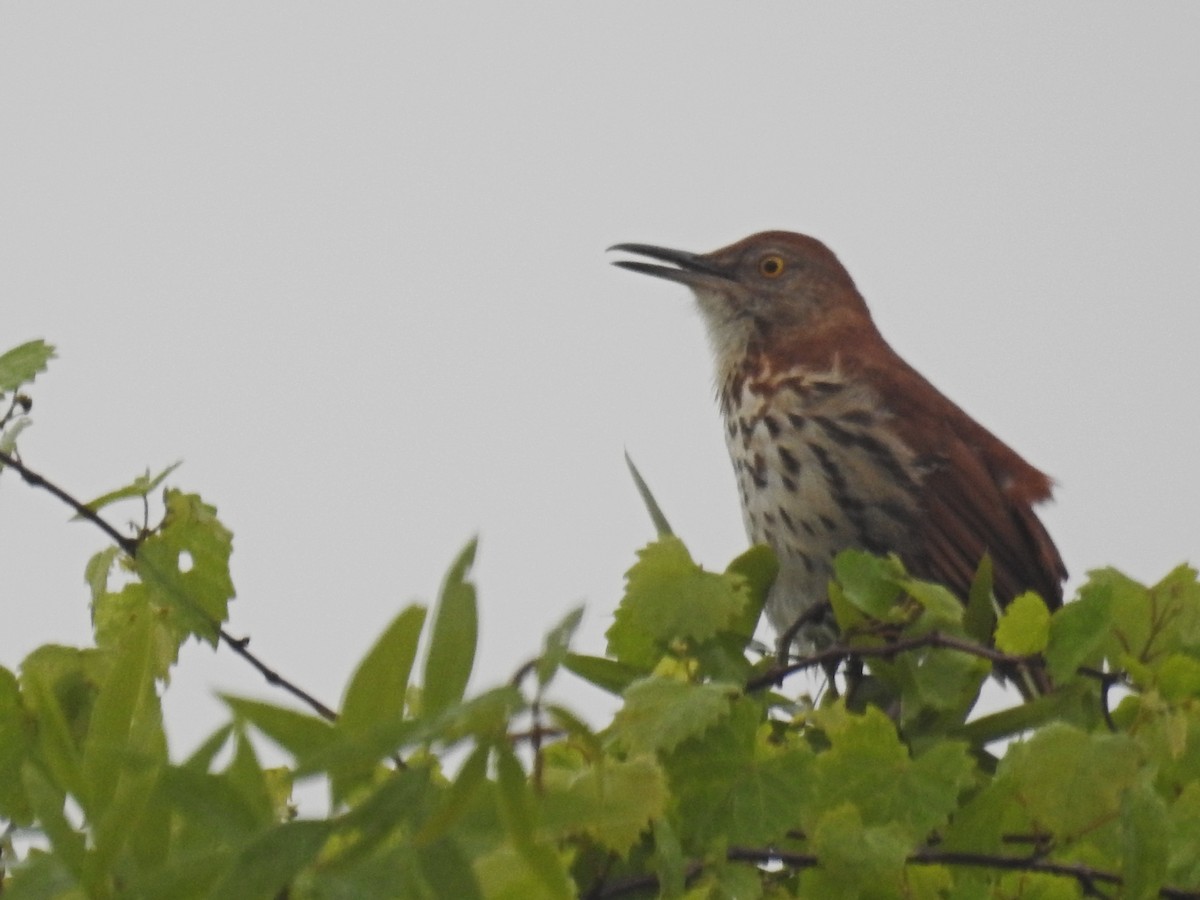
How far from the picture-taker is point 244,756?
129 centimetres

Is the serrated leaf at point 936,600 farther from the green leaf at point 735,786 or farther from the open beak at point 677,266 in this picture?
the open beak at point 677,266

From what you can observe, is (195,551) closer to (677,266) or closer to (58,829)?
(58,829)

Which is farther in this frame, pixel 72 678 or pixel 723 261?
pixel 723 261

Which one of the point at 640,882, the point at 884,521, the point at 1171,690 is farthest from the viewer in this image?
the point at 884,521

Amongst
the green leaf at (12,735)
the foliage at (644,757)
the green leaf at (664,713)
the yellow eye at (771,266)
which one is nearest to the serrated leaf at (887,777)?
the foliage at (644,757)

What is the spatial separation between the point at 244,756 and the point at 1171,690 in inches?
52.9

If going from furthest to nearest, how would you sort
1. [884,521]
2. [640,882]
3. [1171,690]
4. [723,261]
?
1. [723,261]
2. [884,521]
3. [1171,690]
4. [640,882]

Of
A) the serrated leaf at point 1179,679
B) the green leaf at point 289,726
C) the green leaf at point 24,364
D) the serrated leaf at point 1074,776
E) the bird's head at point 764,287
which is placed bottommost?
the serrated leaf at point 1074,776

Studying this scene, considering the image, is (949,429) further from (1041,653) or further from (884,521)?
(1041,653)

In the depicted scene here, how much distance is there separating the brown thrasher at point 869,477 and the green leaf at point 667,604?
302cm

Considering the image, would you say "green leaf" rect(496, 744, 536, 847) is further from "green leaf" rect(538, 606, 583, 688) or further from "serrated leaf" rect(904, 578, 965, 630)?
"serrated leaf" rect(904, 578, 965, 630)

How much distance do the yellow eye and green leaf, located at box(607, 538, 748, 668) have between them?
4.92m

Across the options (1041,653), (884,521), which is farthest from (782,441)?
(1041,653)

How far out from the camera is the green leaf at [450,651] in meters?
1.20
